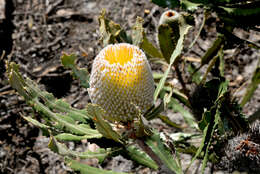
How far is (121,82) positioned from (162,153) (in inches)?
22.4

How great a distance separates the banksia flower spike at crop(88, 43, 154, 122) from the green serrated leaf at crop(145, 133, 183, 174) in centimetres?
18

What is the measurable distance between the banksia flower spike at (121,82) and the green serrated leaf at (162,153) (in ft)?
0.60

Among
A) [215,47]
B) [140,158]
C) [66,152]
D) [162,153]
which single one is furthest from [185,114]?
[66,152]

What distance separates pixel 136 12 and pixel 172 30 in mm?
1548

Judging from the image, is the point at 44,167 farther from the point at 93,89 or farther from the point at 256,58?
the point at 256,58

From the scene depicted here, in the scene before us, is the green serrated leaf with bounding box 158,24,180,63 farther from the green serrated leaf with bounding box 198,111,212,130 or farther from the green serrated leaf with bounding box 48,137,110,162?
the green serrated leaf with bounding box 48,137,110,162

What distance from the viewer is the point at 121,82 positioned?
171 centimetres

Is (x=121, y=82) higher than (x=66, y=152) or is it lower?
higher

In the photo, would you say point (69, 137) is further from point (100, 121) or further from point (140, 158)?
point (140, 158)

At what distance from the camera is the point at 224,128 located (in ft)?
7.52

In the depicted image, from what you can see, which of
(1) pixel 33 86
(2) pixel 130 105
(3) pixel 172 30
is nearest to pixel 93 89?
(2) pixel 130 105

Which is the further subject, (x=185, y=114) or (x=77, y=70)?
(x=185, y=114)

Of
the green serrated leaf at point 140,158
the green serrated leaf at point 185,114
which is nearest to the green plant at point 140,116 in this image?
the green serrated leaf at point 140,158

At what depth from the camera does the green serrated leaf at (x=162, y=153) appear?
72.7 inches
